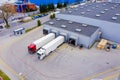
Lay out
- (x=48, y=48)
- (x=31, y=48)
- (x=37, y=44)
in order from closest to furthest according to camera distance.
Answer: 1. (x=48, y=48)
2. (x=31, y=48)
3. (x=37, y=44)

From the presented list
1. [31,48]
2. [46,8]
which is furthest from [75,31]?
[46,8]

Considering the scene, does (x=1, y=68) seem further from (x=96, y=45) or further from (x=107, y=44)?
(x=107, y=44)

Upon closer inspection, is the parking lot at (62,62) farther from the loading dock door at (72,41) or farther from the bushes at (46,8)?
the bushes at (46,8)

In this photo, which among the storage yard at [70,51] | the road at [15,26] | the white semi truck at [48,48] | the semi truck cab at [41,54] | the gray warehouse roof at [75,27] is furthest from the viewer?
the road at [15,26]

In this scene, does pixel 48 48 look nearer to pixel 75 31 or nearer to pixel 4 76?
pixel 75 31

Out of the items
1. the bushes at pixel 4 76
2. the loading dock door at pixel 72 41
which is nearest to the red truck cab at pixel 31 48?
the bushes at pixel 4 76

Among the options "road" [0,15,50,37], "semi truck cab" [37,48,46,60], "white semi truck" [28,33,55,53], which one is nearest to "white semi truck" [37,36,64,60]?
"semi truck cab" [37,48,46,60]

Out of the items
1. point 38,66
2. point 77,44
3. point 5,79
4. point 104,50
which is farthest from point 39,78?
point 104,50
